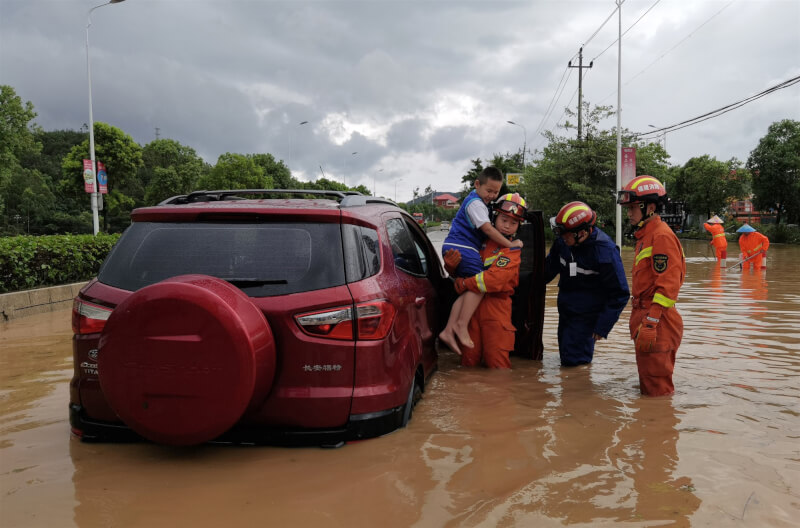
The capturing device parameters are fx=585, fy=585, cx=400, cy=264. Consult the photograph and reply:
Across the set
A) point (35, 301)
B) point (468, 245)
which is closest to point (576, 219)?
point (468, 245)

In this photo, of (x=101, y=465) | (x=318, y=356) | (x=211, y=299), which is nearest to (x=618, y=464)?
(x=318, y=356)

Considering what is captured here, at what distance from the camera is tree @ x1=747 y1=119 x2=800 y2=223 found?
43750 mm

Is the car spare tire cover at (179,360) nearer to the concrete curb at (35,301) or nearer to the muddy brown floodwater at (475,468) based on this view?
the muddy brown floodwater at (475,468)

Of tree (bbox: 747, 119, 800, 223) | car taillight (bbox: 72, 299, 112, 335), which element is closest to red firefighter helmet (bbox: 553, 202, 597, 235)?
car taillight (bbox: 72, 299, 112, 335)

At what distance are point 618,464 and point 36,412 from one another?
4000 millimetres

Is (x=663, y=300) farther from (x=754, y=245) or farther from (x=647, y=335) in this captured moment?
(x=754, y=245)

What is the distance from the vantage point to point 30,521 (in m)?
2.53

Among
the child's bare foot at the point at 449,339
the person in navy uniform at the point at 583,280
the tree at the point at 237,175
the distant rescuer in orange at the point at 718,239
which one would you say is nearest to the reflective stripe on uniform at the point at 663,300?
the person in navy uniform at the point at 583,280

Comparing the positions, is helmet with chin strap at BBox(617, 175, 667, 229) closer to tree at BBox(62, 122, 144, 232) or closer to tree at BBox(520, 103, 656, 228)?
tree at BBox(520, 103, 656, 228)

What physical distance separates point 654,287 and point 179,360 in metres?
3.47

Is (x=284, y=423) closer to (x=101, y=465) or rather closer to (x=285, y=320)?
(x=285, y=320)

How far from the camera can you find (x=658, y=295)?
4344mm

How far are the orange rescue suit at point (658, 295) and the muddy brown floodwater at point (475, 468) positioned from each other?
211 millimetres

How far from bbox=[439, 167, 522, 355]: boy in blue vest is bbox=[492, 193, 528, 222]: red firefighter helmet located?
0.14m
